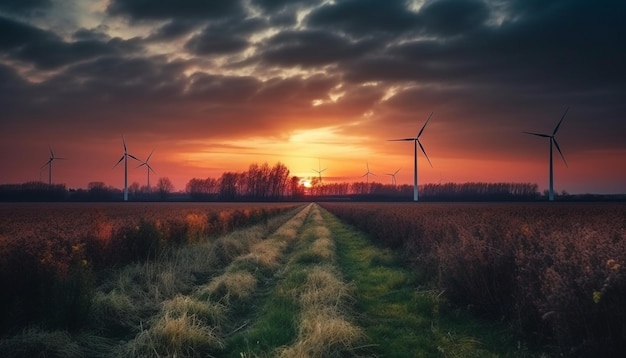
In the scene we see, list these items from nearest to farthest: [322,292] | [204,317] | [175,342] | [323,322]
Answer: [175,342] → [323,322] → [204,317] → [322,292]

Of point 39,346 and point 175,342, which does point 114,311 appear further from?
point 175,342

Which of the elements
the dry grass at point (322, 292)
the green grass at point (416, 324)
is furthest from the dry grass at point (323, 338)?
the dry grass at point (322, 292)

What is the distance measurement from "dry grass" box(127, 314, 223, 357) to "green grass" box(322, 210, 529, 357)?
299 centimetres

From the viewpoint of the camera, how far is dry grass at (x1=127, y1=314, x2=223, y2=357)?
7.49 meters

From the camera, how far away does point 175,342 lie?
7.65 meters

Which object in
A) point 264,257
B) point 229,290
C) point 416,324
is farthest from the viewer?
point 264,257

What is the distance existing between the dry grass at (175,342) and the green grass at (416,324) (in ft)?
9.80

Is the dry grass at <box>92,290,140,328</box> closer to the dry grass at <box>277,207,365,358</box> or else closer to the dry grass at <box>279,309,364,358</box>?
the dry grass at <box>277,207,365,358</box>

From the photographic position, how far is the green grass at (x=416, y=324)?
7.37 meters

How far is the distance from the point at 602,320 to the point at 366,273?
8940 millimetres

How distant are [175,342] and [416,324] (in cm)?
467

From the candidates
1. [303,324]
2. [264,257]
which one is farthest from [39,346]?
[264,257]

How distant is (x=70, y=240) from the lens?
1200cm

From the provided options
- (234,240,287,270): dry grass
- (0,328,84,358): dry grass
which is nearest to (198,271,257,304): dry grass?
(234,240,287,270): dry grass
